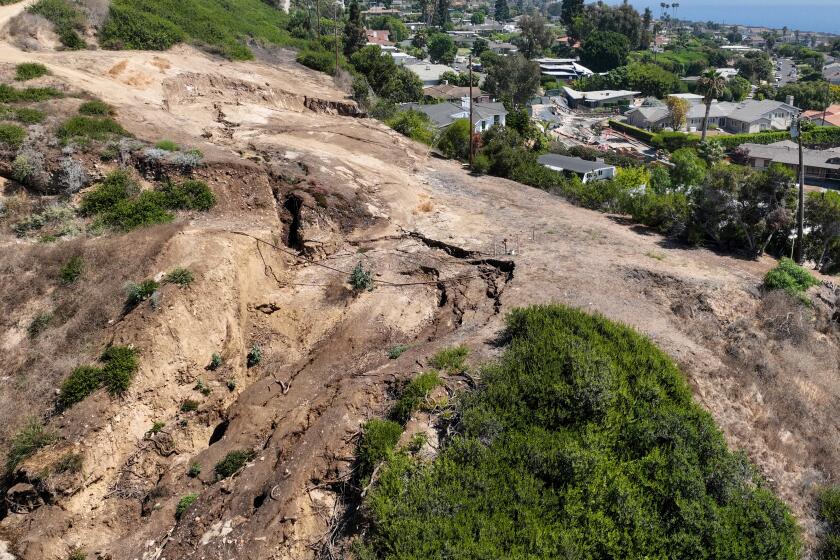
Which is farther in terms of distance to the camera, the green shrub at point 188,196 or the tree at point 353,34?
the tree at point 353,34

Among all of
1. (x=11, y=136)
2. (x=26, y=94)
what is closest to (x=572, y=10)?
(x=26, y=94)

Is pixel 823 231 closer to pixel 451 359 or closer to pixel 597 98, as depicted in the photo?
pixel 451 359

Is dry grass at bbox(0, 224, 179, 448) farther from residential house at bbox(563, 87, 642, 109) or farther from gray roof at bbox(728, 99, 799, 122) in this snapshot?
residential house at bbox(563, 87, 642, 109)

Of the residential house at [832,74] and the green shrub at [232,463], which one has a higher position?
the residential house at [832,74]

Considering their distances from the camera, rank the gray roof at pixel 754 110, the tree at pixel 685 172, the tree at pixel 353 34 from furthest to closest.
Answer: the gray roof at pixel 754 110, the tree at pixel 353 34, the tree at pixel 685 172

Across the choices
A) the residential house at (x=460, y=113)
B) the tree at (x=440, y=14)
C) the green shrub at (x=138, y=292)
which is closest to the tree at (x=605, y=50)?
the tree at (x=440, y=14)

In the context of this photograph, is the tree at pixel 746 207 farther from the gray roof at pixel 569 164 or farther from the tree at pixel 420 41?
the tree at pixel 420 41

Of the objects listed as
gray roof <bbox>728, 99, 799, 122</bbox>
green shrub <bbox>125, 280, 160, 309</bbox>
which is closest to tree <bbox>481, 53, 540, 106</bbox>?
gray roof <bbox>728, 99, 799, 122</bbox>
